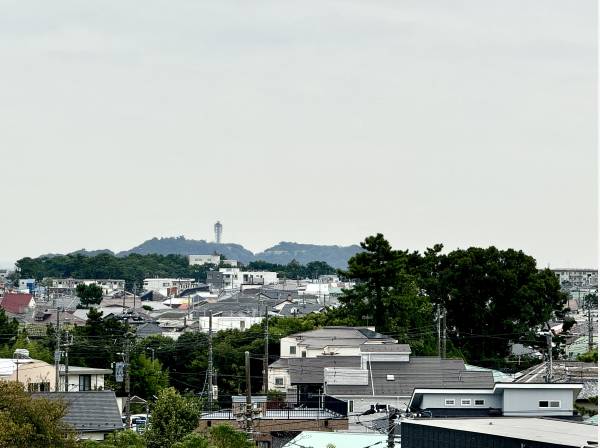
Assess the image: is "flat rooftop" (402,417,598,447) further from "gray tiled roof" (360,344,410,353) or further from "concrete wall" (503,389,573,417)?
"gray tiled roof" (360,344,410,353)

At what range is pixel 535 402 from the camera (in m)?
27.9

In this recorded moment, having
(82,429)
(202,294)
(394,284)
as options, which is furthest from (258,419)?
(202,294)

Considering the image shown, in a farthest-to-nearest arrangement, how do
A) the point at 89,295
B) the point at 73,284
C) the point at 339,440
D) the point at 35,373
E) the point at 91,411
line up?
the point at 73,284 < the point at 89,295 < the point at 35,373 < the point at 91,411 < the point at 339,440

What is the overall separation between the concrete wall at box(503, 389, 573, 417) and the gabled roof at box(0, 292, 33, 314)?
7335cm

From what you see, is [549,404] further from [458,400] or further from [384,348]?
[384,348]

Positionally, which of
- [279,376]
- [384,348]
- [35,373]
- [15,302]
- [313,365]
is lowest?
[279,376]

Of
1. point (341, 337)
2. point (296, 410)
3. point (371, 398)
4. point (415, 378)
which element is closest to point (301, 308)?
point (341, 337)

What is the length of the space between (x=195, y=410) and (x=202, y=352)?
21.7m

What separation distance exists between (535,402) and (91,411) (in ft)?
33.4

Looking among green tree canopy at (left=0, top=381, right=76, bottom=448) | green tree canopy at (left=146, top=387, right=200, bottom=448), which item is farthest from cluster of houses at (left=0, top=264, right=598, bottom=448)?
green tree canopy at (left=0, top=381, right=76, bottom=448)

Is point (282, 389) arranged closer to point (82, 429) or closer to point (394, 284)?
point (394, 284)

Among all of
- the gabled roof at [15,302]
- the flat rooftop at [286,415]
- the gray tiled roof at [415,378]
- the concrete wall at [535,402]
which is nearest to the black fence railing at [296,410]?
the flat rooftop at [286,415]

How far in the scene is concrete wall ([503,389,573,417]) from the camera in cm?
2778

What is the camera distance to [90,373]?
129ft
